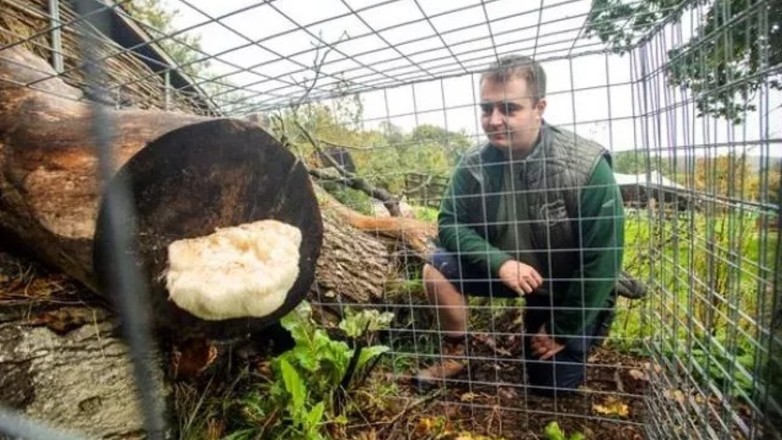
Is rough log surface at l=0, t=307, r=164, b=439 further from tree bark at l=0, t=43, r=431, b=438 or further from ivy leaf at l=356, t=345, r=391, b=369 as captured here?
ivy leaf at l=356, t=345, r=391, b=369

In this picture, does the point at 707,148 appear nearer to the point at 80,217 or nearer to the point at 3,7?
the point at 80,217

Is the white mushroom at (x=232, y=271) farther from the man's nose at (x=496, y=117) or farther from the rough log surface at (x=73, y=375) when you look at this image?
the man's nose at (x=496, y=117)

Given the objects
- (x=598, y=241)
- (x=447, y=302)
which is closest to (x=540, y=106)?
(x=598, y=241)

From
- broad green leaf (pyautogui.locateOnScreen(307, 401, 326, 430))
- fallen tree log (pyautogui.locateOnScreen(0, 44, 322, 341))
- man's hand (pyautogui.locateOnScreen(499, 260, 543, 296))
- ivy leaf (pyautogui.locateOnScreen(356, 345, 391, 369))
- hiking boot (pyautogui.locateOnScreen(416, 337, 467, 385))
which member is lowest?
hiking boot (pyautogui.locateOnScreen(416, 337, 467, 385))

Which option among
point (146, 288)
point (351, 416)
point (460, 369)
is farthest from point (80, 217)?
point (460, 369)

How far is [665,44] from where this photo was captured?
3.96ft

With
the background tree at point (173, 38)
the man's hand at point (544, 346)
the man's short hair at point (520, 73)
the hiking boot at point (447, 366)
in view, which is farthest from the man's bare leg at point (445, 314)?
the background tree at point (173, 38)

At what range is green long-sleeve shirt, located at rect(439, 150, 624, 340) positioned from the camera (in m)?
1.64

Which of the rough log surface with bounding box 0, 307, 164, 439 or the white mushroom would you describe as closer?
the white mushroom

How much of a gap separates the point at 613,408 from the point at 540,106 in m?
1.17

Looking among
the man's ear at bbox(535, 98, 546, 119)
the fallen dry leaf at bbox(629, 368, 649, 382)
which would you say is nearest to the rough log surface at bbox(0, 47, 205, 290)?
the man's ear at bbox(535, 98, 546, 119)

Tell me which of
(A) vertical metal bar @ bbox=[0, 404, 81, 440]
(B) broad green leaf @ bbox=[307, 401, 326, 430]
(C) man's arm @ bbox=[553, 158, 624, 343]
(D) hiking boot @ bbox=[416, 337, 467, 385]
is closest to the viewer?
(A) vertical metal bar @ bbox=[0, 404, 81, 440]

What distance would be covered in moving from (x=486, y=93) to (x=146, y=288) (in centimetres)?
123

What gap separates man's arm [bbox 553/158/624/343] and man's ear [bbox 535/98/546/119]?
0.28 meters
